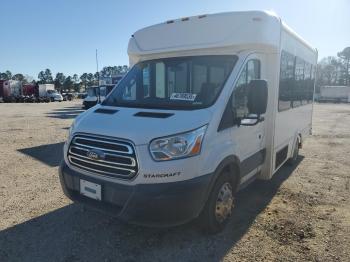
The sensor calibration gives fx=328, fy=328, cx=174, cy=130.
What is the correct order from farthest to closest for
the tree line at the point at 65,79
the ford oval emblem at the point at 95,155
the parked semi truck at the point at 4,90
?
1. the tree line at the point at 65,79
2. the parked semi truck at the point at 4,90
3. the ford oval emblem at the point at 95,155

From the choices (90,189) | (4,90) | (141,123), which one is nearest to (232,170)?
(141,123)

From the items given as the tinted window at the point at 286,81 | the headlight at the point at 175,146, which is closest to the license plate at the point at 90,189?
the headlight at the point at 175,146

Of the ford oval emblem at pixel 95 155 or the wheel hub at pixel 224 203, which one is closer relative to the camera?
the ford oval emblem at pixel 95 155

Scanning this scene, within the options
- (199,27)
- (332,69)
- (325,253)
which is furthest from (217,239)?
(332,69)

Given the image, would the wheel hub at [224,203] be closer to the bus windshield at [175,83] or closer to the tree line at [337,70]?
the bus windshield at [175,83]

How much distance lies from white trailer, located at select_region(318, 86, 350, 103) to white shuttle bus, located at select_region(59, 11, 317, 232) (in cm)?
5966

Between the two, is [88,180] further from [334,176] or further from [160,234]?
[334,176]

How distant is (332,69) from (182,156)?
344 feet

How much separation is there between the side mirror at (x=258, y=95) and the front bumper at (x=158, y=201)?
41.6 inches

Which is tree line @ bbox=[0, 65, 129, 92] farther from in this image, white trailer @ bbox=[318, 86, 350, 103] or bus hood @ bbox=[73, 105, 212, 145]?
bus hood @ bbox=[73, 105, 212, 145]

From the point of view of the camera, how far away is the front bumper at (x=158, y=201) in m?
3.46

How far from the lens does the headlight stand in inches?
137

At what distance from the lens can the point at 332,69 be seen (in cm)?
9588

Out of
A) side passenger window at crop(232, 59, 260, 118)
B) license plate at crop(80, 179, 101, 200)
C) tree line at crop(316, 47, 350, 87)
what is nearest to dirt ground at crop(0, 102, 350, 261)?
license plate at crop(80, 179, 101, 200)
